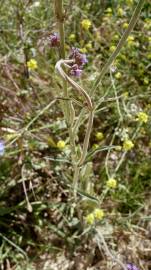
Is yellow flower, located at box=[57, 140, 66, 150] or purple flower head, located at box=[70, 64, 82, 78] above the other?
purple flower head, located at box=[70, 64, 82, 78]

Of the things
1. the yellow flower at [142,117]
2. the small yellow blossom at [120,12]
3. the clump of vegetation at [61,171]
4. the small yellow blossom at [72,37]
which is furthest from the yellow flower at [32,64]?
the small yellow blossom at [120,12]

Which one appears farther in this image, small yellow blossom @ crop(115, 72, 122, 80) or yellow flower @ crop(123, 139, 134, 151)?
small yellow blossom @ crop(115, 72, 122, 80)

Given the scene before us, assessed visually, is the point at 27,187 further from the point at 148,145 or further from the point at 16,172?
the point at 148,145

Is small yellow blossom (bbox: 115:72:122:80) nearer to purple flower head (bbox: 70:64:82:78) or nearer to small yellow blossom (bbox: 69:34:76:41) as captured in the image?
small yellow blossom (bbox: 69:34:76:41)

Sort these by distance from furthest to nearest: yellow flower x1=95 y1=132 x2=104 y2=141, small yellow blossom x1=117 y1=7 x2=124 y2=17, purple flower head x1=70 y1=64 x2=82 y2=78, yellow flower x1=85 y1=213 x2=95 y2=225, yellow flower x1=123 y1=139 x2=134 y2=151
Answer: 1. small yellow blossom x1=117 y1=7 x2=124 y2=17
2. yellow flower x1=95 y1=132 x2=104 y2=141
3. yellow flower x1=123 y1=139 x2=134 y2=151
4. yellow flower x1=85 y1=213 x2=95 y2=225
5. purple flower head x1=70 y1=64 x2=82 y2=78

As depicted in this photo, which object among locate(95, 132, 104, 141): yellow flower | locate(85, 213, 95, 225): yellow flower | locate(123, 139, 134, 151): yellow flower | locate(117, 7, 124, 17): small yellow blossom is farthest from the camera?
locate(117, 7, 124, 17): small yellow blossom

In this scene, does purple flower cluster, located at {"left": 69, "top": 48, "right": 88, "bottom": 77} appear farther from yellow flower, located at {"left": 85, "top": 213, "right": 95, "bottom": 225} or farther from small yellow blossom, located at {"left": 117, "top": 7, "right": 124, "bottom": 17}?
small yellow blossom, located at {"left": 117, "top": 7, "right": 124, "bottom": 17}

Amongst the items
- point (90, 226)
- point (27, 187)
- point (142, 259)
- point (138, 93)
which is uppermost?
point (138, 93)

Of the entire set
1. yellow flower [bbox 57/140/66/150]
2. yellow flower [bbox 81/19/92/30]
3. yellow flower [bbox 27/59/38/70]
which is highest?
yellow flower [bbox 81/19/92/30]

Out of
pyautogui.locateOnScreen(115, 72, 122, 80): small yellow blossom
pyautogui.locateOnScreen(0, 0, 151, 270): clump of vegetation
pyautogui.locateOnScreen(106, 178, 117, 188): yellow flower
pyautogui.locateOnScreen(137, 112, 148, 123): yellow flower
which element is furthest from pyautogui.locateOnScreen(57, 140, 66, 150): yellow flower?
pyautogui.locateOnScreen(115, 72, 122, 80): small yellow blossom

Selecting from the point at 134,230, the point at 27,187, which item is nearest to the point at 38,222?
the point at 27,187

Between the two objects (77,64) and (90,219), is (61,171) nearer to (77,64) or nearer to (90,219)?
(90,219)
